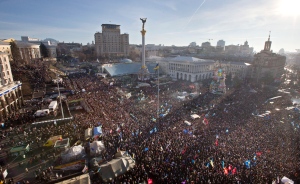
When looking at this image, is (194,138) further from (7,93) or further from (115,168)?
(7,93)

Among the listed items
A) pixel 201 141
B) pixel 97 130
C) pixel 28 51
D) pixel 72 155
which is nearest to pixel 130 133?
pixel 97 130

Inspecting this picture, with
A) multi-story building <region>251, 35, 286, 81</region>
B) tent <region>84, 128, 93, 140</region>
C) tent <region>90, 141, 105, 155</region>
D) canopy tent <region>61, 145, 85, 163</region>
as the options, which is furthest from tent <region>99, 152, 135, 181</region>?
multi-story building <region>251, 35, 286, 81</region>

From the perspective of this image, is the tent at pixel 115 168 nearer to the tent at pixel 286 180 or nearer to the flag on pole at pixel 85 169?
the flag on pole at pixel 85 169

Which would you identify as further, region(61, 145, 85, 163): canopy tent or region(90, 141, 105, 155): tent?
region(90, 141, 105, 155): tent

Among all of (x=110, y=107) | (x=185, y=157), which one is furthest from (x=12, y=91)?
(x=185, y=157)

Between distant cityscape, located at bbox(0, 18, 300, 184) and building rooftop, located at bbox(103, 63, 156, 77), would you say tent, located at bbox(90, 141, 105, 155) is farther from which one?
building rooftop, located at bbox(103, 63, 156, 77)

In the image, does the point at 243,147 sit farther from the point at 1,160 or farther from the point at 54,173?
the point at 1,160
